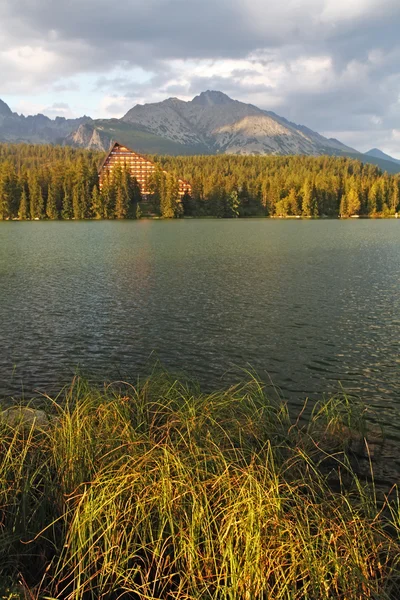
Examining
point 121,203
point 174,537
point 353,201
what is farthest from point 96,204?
point 174,537

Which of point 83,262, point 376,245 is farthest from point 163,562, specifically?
point 376,245

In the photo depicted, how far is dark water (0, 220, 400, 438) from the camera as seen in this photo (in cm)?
1961

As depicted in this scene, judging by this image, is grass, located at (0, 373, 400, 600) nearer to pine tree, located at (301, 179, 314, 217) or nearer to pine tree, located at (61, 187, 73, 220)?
pine tree, located at (61, 187, 73, 220)

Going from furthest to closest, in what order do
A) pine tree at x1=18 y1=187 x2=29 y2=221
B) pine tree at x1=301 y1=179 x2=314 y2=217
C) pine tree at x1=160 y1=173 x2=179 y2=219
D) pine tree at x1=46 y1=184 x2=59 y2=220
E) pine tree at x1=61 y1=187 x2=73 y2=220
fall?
1. pine tree at x1=301 y1=179 x2=314 y2=217
2. pine tree at x1=160 y1=173 x2=179 y2=219
3. pine tree at x1=61 y1=187 x2=73 y2=220
4. pine tree at x1=46 y1=184 x2=59 y2=220
5. pine tree at x1=18 y1=187 x2=29 y2=221

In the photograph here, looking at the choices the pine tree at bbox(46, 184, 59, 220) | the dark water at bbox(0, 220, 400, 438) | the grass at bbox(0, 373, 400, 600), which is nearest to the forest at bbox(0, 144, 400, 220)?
the pine tree at bbox(46, 184, 59, 220)

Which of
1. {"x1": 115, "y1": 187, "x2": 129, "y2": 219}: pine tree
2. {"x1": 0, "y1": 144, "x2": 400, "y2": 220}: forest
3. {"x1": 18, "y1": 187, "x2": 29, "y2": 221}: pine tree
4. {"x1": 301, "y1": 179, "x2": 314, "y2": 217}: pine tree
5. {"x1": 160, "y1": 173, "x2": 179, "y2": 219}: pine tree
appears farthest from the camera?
{"x1": 301, "y1": 179, "x2": 314, "y2": 217}: pine tree

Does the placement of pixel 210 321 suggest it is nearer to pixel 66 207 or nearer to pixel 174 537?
pixel 174 537

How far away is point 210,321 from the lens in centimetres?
2867

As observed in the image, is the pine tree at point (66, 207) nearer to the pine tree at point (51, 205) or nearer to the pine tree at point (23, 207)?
the pine tree at point (51, 205)

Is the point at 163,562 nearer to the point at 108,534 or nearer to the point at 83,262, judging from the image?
the point at 108,534

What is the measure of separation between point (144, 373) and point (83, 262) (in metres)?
40.5

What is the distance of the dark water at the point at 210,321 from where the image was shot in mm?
19609

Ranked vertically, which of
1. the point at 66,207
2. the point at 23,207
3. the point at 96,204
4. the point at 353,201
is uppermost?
the point at 353,201

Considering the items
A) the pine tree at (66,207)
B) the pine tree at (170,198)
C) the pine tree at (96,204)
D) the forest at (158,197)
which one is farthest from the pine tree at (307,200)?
the pine tree at (66,207)
